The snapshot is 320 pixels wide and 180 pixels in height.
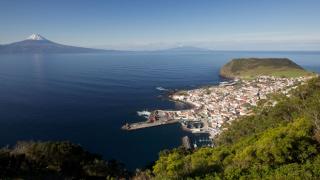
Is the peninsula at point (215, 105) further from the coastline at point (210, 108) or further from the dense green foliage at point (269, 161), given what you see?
the dense green foliage at point (269, 161)

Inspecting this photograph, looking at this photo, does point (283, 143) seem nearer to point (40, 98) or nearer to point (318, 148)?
point (318, 148)

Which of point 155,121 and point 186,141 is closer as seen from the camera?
point 186,141

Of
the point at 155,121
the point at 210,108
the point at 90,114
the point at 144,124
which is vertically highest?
the point at 210,108

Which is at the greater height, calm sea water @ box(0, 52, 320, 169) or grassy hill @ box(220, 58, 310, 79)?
grassy hill @ box(220, 58, 310, 79)

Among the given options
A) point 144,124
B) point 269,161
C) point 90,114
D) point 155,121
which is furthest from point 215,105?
point 269,161

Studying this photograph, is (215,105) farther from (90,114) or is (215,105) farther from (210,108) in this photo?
(90,114)

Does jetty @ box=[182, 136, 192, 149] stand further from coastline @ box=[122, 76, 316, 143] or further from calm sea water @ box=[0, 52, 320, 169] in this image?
coastline @ box=[122, 76, 316, 143]

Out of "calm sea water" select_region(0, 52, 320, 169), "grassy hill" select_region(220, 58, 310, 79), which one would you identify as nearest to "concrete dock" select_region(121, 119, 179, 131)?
"calm sea water" select_region(0, 52, 320, 169)

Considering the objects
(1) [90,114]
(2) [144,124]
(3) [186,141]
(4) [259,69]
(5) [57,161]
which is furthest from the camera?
(4) [259,69]

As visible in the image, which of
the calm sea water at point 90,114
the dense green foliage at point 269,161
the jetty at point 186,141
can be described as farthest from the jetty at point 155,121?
the dense green foliage at point 269,161
